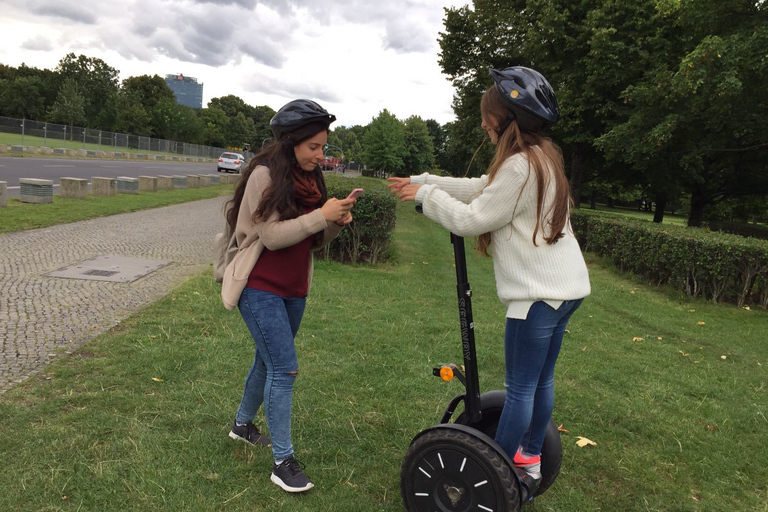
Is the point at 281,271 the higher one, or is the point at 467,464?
the point at 281,271

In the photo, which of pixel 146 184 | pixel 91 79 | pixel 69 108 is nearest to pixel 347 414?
pixel 146 184

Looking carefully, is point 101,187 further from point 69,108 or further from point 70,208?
point 69,108

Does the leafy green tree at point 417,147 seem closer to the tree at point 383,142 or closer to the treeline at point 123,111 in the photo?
the treeline at point 123,111

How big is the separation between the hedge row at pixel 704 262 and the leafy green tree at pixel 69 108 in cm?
5652

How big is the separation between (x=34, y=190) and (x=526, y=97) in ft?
43.9

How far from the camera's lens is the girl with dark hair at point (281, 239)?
2473 mm

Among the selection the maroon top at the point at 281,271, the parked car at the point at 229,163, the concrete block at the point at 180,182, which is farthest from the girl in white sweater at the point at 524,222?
the parked car at the point at 229,163

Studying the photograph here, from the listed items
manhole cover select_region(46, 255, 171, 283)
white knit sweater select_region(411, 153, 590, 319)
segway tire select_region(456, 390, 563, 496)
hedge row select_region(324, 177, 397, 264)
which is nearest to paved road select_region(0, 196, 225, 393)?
manhole cover select_region(46, 255, 171, 283)

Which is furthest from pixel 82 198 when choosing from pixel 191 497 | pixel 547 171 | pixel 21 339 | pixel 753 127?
pixel 753 127

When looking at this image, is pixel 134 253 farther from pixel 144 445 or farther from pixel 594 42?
pixel 594 42

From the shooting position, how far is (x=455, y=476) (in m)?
2.34

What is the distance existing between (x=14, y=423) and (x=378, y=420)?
2.17 meters

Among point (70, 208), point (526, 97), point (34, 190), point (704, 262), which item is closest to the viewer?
point (526, 97)

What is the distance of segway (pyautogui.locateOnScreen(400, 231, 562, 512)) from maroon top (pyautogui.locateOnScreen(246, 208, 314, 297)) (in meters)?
0.78
